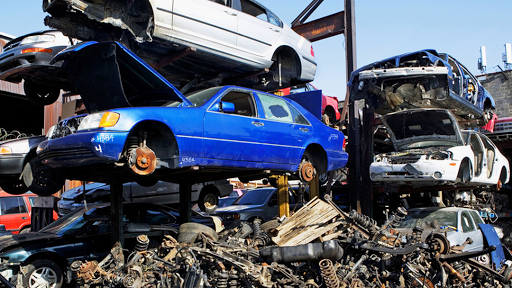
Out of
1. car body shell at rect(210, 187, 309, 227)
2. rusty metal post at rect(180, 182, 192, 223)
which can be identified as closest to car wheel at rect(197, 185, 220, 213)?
car body shell at rect(210, 187, 309, 227)

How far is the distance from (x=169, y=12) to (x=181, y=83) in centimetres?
217

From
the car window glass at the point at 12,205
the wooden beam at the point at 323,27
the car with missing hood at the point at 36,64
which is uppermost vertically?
the wooden beam at the point at 323,27

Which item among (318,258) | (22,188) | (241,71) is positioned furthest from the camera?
(241,71)

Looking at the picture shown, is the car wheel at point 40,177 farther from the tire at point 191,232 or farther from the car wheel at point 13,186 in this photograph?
the tire at point 191,232

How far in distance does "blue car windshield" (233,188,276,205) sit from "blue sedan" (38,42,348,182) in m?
3.72

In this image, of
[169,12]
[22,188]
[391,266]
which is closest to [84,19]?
[169,12]

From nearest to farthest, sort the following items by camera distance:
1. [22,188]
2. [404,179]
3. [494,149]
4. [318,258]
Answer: [318,258], [22,188], [404,179], [494,149]

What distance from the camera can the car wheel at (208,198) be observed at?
31.6ft

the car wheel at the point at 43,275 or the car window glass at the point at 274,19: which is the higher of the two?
the car window glass at the point at 274,19

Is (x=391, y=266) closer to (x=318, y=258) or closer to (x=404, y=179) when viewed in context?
(x=318, y=258)

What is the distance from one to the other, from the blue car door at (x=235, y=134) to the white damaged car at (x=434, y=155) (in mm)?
3801

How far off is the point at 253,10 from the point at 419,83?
373 centimetres

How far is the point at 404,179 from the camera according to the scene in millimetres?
8805

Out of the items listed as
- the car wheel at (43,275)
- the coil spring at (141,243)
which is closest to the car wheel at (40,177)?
the car wheel at (43,275)
